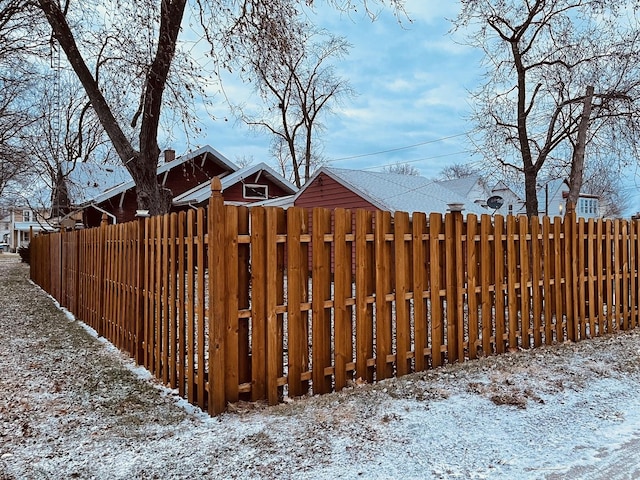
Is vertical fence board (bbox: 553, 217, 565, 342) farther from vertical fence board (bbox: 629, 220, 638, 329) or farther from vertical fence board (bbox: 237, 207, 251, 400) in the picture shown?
vertical fence board (bbox: 237, 207, 251, 400)

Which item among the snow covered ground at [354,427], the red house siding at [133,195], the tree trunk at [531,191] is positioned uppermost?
the red house siding at [133,195]

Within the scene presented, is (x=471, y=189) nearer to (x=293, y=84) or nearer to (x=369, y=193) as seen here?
(x=293, y=84)

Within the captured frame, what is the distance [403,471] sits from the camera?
2461 mm

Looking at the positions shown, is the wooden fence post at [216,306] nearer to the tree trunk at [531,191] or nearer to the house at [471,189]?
the tree trunk at [531,191]

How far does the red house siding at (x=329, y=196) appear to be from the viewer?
13695mm

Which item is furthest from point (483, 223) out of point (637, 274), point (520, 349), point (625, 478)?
point (637, 274)

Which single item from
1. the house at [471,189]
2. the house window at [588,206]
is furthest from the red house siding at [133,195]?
the house window at [588,206]

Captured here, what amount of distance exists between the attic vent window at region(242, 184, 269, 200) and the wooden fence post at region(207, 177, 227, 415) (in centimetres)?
1580

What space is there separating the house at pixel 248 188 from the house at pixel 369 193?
3167mm

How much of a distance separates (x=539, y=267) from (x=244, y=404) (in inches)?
140

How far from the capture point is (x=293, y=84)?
21.3 m

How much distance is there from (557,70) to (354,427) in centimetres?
1005

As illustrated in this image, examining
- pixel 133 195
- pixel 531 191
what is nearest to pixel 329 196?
pixel 531 191

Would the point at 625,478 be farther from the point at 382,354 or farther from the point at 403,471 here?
the point at 382,354
